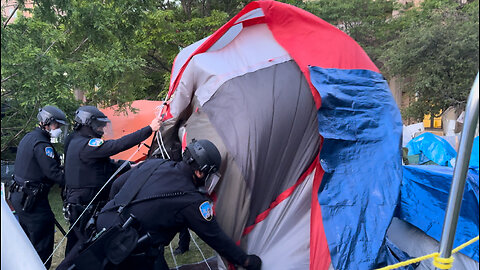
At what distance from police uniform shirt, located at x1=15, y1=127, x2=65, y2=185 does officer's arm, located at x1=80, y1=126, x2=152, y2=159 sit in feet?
1.48

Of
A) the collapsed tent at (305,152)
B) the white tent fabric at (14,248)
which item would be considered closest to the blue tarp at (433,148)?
the collapsed tent at (305,152)

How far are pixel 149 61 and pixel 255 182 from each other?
11.2 meters

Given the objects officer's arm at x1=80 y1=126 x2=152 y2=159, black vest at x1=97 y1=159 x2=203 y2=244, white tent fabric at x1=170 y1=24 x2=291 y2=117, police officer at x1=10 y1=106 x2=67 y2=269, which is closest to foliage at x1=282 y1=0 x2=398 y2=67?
white tent fabric at x1=170 y1=24 x2=291 y2=117

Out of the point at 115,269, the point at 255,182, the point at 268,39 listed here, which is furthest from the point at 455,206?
the point at 268,39

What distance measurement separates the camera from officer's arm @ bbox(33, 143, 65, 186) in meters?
4.05

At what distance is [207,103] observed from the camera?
3367 millimetres

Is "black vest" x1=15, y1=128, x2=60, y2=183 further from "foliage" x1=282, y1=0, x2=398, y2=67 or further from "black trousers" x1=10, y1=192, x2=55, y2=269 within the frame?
"foliage" x1=282, y1=0, x2=398, y2=67

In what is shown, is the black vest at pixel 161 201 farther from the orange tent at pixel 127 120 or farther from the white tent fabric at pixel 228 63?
the orange tent at pixel 127 120

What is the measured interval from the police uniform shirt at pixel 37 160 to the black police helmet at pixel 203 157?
215 cm

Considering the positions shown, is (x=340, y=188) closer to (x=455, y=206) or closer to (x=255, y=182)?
(x=255, y=182)

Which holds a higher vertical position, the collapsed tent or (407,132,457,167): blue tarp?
the collapsed tent

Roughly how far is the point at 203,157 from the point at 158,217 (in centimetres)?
50

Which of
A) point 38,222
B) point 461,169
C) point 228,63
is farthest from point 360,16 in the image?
point 461,169

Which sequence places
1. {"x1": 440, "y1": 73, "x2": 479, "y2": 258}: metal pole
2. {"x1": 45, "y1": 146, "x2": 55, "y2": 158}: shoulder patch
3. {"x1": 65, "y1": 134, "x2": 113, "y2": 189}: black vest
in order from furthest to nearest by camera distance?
{"x1": 45, "y1": 146, "x2": 55, "y2": 158}: shoulder patch < {"x1": 65, "y1": 134, "x2": 113, "y2": 189}: black vest < {"x1": 440, "y1": 73, "x2": 479, "y2": 258}: metal pole
